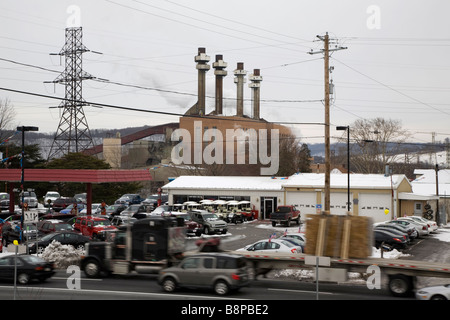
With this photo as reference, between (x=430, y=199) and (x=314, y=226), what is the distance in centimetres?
3604

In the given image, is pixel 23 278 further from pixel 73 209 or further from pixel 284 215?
pixel 73 209

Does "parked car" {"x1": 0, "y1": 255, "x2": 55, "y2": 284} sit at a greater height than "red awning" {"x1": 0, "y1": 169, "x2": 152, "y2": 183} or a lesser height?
lesser

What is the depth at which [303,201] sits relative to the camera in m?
51.9

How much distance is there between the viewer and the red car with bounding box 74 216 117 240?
1425 inches

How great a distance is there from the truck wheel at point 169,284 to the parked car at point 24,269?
5.53 meters

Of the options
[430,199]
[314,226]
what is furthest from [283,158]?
[314,226]

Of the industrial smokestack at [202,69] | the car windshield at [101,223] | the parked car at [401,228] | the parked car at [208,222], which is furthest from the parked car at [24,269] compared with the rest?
the industrial smokestack at [202,69]

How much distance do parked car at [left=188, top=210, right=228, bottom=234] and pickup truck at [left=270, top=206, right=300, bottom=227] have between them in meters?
6.36

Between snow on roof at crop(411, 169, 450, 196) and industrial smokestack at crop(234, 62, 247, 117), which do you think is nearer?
snow on roof at crop(411, 169, 450, 196)

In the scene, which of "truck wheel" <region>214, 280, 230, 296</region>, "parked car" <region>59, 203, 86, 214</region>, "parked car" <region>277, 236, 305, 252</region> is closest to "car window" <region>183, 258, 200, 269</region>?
"truck wheel" <region>214, 280, 230, 296</region>

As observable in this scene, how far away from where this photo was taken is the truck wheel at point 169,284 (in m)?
17.9

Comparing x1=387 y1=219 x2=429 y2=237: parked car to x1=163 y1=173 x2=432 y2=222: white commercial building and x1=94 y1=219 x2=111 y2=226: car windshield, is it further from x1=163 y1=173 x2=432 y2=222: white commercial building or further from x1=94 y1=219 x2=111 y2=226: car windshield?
x1=94 y1=219 x2=111 y2=226: car windshield

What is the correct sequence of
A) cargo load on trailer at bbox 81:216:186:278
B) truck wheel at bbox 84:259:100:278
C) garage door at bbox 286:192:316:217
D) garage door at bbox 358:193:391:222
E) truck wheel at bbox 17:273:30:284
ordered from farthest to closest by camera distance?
garage door at bbox 286:192:316:217 < garage door at bbox 358:193:391:222 < truck wheel at bbox 84:259:100:278 < cargo load on trailer at bbox 81:216:186:278 < truck wheel at bbox 17:273:30:284

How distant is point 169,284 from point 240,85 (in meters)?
95.7
